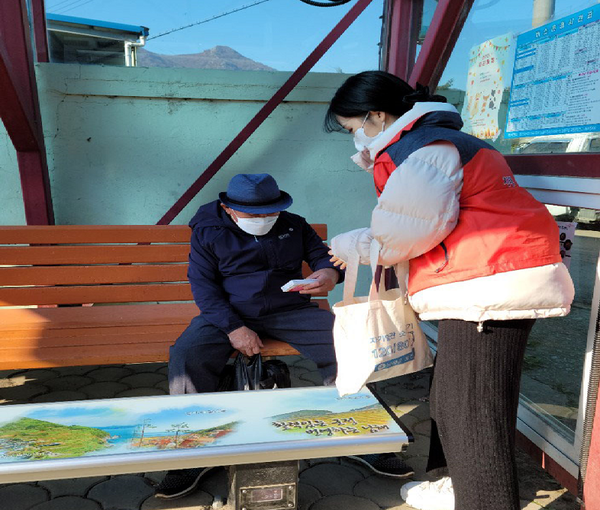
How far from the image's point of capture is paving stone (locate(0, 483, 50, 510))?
228 cm

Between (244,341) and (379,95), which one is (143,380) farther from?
(379,95)

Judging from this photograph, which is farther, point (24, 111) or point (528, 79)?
point (24, 111)

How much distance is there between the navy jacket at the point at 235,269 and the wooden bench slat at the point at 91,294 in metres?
0.66

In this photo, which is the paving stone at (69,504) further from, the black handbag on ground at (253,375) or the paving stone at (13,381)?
the paving stone at (13,381)

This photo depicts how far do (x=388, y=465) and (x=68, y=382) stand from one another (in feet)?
6.79

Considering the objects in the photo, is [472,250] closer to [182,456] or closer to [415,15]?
[182,456]

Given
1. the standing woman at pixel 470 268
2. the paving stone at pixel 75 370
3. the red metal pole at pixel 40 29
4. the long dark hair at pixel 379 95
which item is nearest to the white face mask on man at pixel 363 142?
the long dark hair at pixel 379 95

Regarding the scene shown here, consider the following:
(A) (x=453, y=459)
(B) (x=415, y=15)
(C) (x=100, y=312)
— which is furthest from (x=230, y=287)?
(B) (x=415, y=15)

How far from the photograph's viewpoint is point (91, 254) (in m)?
3.25

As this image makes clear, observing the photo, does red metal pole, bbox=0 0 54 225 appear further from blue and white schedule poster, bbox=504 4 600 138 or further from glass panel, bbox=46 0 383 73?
blue and white schedule poster, bbox=504 4 600 138

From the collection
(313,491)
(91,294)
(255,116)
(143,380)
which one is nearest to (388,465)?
(313,491)

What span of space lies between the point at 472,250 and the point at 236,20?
3303mm

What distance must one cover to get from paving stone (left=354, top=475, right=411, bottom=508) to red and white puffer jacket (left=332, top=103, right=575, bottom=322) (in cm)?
107

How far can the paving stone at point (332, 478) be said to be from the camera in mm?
2375
